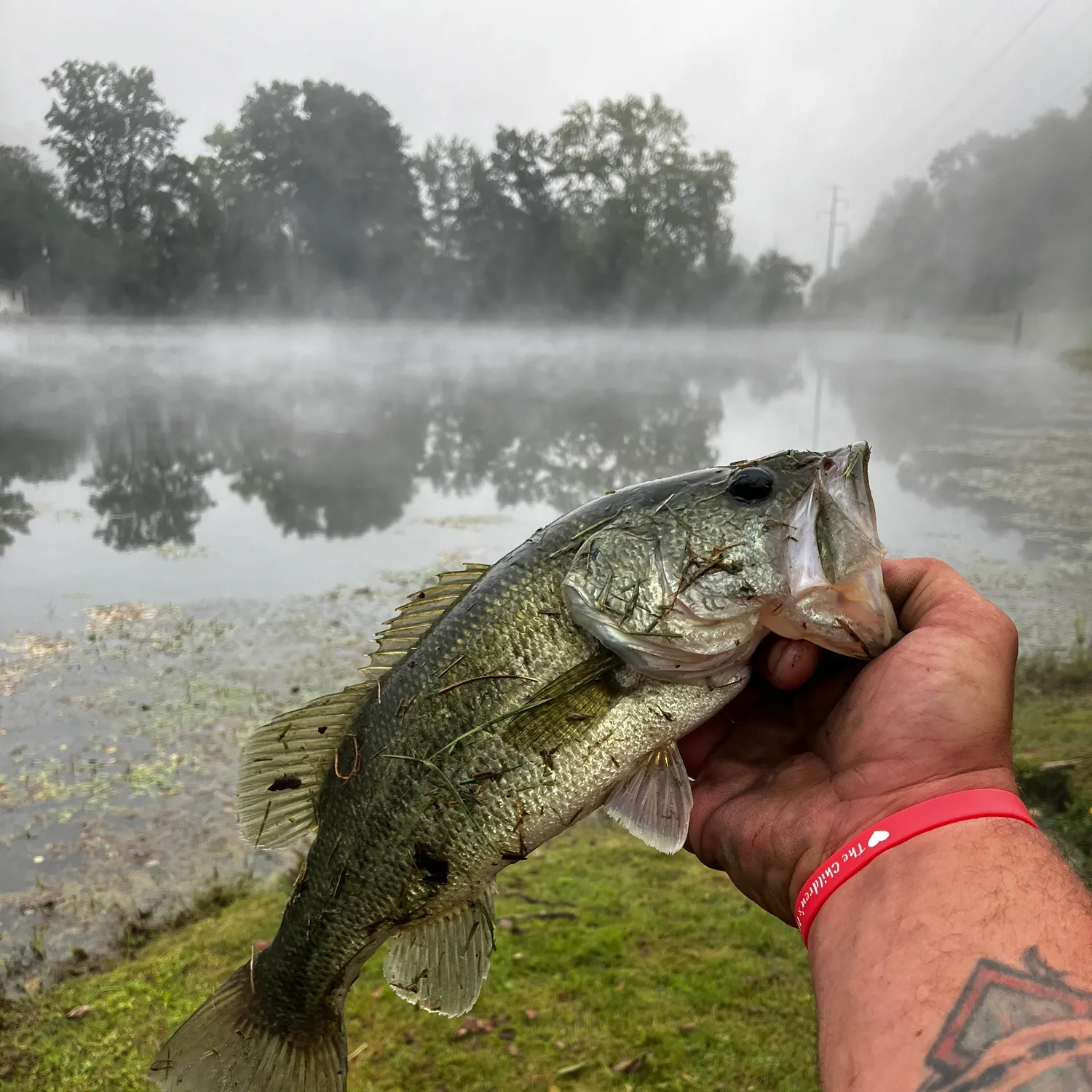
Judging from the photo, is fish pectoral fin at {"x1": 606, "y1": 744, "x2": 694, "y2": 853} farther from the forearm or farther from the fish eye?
the fish eye

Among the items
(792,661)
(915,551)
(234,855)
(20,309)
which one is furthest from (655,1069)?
(20,309)

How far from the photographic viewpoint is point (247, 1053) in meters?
2.02

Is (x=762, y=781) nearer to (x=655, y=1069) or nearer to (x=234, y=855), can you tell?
(x=655, y=1069)

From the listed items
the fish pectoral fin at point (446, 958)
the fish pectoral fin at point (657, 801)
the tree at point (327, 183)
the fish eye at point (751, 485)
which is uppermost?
the tree at point (327, 183)

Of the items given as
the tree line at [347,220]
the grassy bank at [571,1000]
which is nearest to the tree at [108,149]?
the tree line at [347,220]

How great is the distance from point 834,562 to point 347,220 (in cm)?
5616

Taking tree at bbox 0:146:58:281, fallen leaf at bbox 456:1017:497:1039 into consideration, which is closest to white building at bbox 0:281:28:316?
tree at bbox 0:146:58:281

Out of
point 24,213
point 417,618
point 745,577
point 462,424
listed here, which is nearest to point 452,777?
point 417,618

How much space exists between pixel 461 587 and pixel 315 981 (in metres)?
1.04

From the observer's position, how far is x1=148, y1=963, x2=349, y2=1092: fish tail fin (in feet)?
6.46

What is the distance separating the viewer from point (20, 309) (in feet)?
140

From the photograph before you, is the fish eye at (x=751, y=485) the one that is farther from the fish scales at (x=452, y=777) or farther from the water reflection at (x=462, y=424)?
the water reflection at (x=462, y=424)

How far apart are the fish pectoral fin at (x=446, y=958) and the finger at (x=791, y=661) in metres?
0.91

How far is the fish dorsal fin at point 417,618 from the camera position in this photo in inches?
85.1
